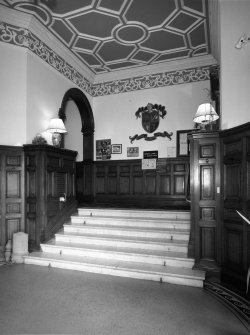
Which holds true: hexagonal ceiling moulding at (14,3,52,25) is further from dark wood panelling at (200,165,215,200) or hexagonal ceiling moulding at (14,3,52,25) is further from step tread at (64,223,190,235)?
step tread at (64,223,190,235)

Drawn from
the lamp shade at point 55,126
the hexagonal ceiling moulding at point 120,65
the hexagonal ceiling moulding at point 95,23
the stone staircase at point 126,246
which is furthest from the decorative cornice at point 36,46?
the stone staircase at point 126,246

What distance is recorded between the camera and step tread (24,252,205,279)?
354 cm

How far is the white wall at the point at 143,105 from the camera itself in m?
6.46

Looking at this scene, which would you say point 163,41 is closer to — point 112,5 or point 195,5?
point 195,5

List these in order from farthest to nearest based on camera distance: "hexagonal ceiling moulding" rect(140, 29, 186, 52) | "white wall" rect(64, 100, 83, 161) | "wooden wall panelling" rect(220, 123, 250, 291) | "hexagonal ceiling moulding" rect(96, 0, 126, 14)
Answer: "white wall" rect(64, 100, 83, 161)
"hexagonal ceiling moulding" rect(140, 29, 186, 52)
"hexagonal ceiling moulding" rect(96, 0, 126, 14)
"wooden wall panelling" rect(220, 123, 250, 291)

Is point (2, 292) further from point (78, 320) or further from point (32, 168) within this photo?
point (32, 168)

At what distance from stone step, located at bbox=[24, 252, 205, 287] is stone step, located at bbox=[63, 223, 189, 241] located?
73 centimetres

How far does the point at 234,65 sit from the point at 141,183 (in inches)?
154

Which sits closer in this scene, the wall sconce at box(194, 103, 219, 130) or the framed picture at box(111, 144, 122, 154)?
the wall sconce at box(194, 103, 219, 130)

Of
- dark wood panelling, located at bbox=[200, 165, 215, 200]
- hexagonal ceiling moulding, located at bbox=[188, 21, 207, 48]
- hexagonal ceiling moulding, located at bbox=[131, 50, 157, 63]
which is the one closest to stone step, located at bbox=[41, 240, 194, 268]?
dark wood panelling, located at bbox=[200, 165, 215, 200]

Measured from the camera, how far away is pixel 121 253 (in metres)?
4.12

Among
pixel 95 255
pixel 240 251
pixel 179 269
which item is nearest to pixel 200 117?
pixel 240 251

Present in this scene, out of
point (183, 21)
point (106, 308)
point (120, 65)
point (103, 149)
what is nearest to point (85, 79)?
point (120, 65)

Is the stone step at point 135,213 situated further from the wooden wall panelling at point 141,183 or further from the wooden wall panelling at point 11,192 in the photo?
the wooden wall panelling at point 11,192
